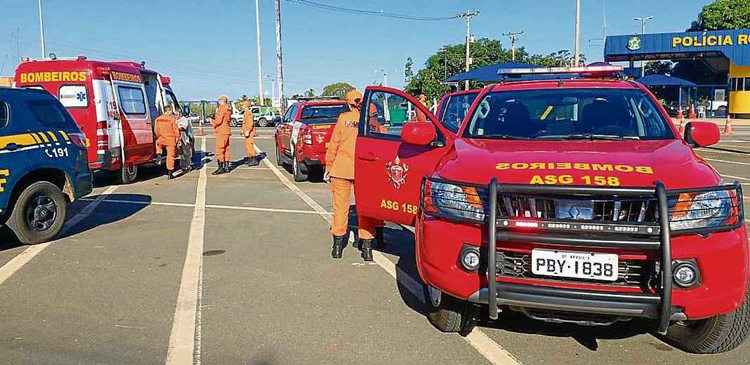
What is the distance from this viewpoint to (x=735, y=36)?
39562mm

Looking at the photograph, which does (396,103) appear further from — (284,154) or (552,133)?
(284,154)

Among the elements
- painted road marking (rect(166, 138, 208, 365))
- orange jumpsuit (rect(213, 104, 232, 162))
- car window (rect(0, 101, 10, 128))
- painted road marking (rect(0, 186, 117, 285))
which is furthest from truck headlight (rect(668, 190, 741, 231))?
orange jumpsuit (rect(213, 104, 232, 162))

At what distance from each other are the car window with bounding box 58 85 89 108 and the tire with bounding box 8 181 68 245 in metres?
4.37

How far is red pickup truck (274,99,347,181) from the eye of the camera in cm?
1252

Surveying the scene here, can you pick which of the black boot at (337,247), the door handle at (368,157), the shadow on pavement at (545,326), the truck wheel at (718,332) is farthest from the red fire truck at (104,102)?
the truck wheel at (718,332)

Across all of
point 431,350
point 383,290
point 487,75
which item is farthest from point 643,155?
point 487,75

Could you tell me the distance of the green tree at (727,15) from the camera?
53.6m

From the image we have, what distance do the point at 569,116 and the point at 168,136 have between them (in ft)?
34.3

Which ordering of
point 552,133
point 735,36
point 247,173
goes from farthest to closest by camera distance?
point 735,36
point 247,173
point 552,133

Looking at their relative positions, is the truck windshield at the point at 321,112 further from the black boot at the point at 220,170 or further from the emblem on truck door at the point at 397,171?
the emblem on truck door at the point at 397,171

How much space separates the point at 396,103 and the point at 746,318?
3413mm

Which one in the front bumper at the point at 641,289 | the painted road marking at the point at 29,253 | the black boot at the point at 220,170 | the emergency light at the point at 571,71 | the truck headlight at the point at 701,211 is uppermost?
the emergency light at the point at 571,71

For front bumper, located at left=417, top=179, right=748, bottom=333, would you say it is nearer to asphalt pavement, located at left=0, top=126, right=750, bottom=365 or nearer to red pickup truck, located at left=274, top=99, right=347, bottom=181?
asphalt pavement, located at left=0, top=126, right=750, bottom=365

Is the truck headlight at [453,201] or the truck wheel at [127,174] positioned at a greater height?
the truck headlight at [453,201]
